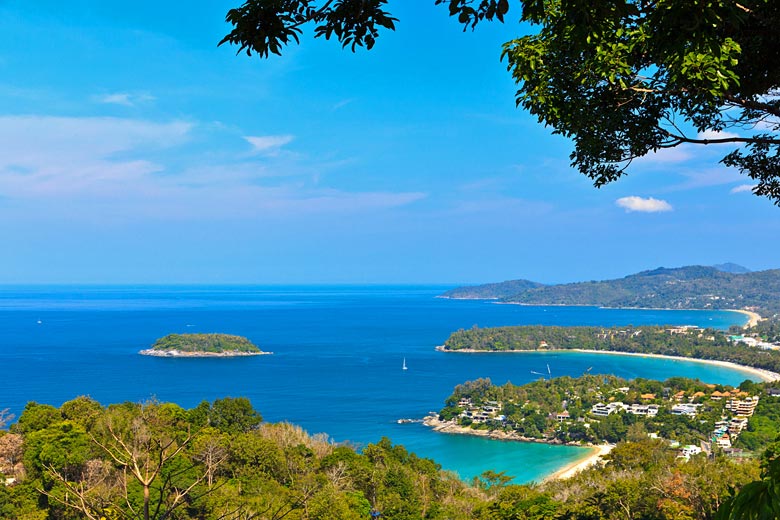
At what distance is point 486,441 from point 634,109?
28.0 metres

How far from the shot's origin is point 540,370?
51.3 metres

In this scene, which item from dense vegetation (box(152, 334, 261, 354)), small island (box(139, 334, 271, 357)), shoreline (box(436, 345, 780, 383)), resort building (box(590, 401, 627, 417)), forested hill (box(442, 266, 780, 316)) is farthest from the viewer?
forested hill (box(442, 266, 780, 316))

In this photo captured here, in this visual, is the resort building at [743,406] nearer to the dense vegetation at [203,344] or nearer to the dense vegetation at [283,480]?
the dense vegetation at [283,480]

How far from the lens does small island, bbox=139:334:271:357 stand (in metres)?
53.8

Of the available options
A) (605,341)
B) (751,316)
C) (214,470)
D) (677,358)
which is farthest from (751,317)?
(214,470)

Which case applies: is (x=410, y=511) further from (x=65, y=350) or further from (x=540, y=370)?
(x=65, y=350)

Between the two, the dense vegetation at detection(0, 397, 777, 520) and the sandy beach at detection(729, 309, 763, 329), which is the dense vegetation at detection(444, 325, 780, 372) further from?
the dense vegetation at detection(0, 397, 777, 520)

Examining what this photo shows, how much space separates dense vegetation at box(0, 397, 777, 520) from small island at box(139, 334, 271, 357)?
1540 inches

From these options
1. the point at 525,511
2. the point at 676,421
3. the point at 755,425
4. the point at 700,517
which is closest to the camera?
the point at 700,517

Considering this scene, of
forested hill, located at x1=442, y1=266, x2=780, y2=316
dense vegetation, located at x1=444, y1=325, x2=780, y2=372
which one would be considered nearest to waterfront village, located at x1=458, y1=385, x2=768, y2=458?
dense vegetation, located at x1=444, y1=325, x2=780, y2=372

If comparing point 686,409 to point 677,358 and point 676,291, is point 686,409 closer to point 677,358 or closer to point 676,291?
point 677,358

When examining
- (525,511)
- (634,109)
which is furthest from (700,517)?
(634,109)

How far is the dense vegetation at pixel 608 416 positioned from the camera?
2756 centimetres

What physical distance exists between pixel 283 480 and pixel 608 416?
22.0m
